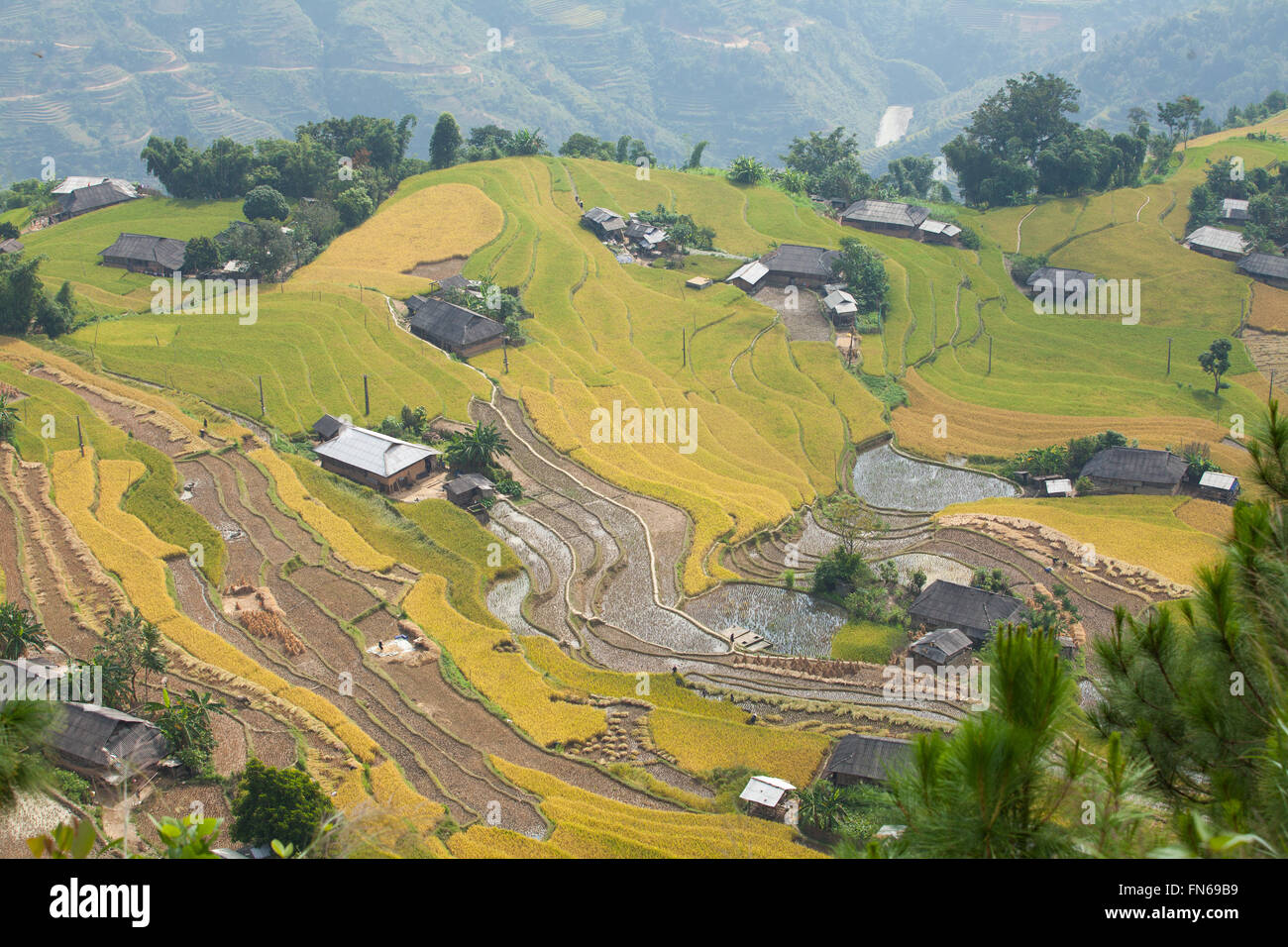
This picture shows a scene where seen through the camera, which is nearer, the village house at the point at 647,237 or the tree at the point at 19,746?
the tree at the point at 19,746

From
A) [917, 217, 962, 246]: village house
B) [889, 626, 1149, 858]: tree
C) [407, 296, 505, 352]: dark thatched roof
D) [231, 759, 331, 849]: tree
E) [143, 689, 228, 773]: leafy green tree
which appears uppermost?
[889, 626, 1149, 858]: tree

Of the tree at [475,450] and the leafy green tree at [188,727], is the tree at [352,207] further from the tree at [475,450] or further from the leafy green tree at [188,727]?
the leafy green tree at [188,727]

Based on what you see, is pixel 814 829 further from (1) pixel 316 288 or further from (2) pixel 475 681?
(1) pixel 316 288

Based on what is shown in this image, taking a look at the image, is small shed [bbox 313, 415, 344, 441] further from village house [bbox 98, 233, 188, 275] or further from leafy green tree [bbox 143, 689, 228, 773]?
leafy green tree [bbox 143, 689, 228, 773]

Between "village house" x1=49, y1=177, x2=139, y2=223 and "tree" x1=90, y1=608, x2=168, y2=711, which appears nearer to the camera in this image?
"tree" x1=90, y1=608, x2=168, y2=711

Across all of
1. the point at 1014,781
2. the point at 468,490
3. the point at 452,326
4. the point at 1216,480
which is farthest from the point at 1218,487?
the point at 1014,781

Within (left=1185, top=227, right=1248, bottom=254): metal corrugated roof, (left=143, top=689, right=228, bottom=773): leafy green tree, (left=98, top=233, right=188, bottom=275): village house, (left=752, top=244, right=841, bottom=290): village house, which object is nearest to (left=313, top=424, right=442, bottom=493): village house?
(left=143, top=689, right=228, bottom=773): leafy green tree

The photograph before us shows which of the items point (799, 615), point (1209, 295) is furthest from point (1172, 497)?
point (1209, 295)

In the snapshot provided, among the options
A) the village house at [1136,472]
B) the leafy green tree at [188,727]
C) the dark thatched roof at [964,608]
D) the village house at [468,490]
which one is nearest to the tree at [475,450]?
the village house at [468,490]
